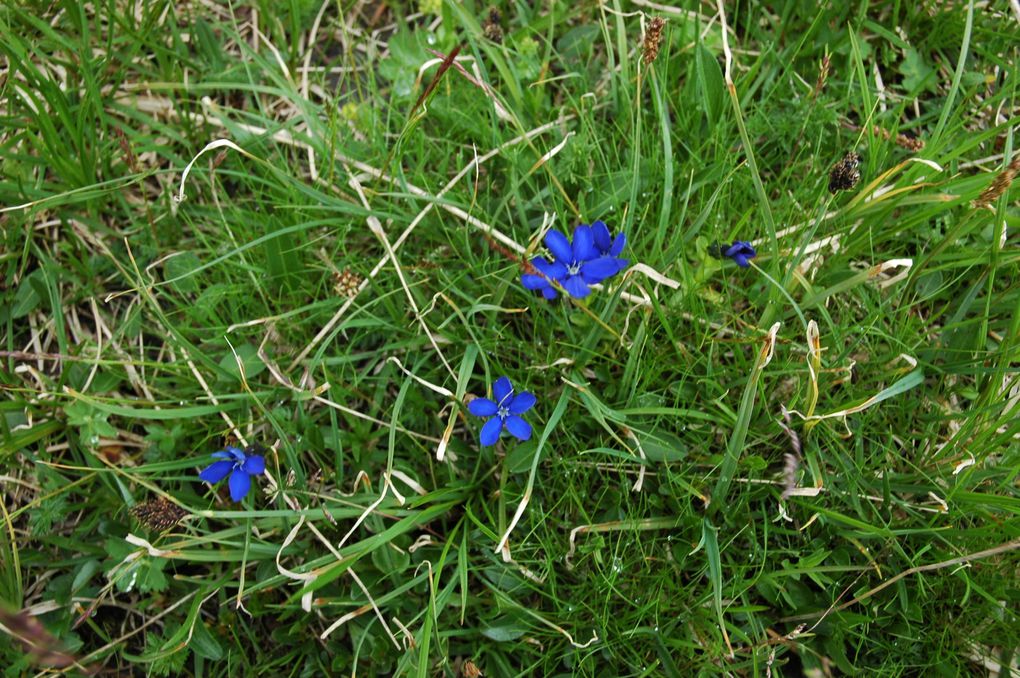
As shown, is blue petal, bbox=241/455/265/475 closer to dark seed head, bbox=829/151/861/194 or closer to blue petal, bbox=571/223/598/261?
blue petal, bbox=571/223/598/261

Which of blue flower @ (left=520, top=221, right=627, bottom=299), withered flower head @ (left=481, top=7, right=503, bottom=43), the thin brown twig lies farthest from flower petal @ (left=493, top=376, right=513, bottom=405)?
withered flower head @ (left=481, top=7, right=503, bottom=43)

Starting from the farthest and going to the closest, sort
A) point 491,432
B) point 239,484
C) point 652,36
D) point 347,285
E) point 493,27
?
point 493,27
point 347,285
point 239,484
point 491,432
point 652,36

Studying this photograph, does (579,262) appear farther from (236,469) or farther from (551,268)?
(236,469)

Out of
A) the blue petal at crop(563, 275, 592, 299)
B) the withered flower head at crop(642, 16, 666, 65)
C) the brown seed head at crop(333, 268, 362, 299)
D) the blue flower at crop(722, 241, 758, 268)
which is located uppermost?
the withered flower head at crop(642, 16, 666, 65)

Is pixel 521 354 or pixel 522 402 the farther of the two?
pixel 521 354

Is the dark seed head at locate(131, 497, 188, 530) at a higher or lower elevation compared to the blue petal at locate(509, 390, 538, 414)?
lower

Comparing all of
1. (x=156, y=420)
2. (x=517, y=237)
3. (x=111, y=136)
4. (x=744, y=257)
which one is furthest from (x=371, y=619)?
(x=111, y=136)

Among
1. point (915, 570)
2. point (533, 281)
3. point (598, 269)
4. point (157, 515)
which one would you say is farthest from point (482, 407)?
point (915, 570)
